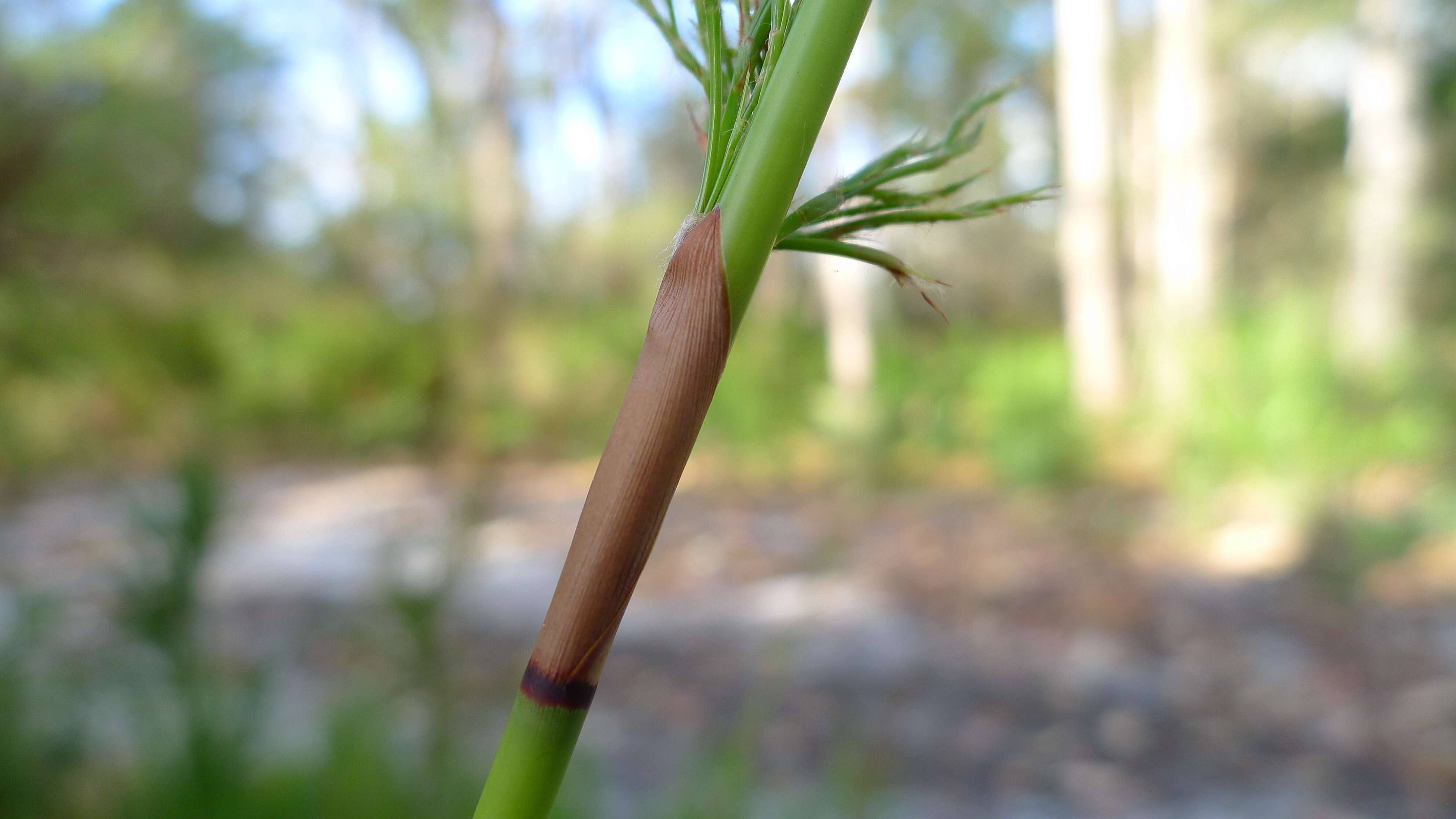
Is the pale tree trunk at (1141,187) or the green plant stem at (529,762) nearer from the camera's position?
the green plant stem at (529,762)

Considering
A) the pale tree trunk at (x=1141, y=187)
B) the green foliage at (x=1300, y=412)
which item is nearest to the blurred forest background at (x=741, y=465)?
the green foliage at (x=1300, y=412)

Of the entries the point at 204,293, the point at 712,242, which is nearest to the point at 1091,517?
the point at 204,293

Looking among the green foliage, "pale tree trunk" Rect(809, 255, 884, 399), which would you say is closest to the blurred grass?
the green foliage

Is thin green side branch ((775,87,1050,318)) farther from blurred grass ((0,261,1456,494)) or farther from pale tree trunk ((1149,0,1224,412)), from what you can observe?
pale tree trunk ((1149,0,1224,412))

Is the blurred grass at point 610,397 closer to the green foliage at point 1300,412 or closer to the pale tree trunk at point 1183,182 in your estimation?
the green foliage at point 1300,412

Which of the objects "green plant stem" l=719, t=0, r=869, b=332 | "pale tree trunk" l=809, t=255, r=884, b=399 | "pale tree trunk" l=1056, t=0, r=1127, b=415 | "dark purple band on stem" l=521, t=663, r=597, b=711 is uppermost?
Answer: "pale tree trunk" l=1056, t=0, r=1127, b=415

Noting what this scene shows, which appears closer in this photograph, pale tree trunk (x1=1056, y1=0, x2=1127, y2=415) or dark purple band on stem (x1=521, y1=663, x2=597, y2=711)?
Result: dark purple band on stem (x1=521, y1=663, x2=597, y2=711)

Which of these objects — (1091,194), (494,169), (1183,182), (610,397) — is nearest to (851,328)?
(1091,194)

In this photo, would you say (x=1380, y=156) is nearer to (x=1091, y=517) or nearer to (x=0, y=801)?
(x=1091, y=517)

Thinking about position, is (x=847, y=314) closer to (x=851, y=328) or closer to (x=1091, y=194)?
(x=851, y=328)
